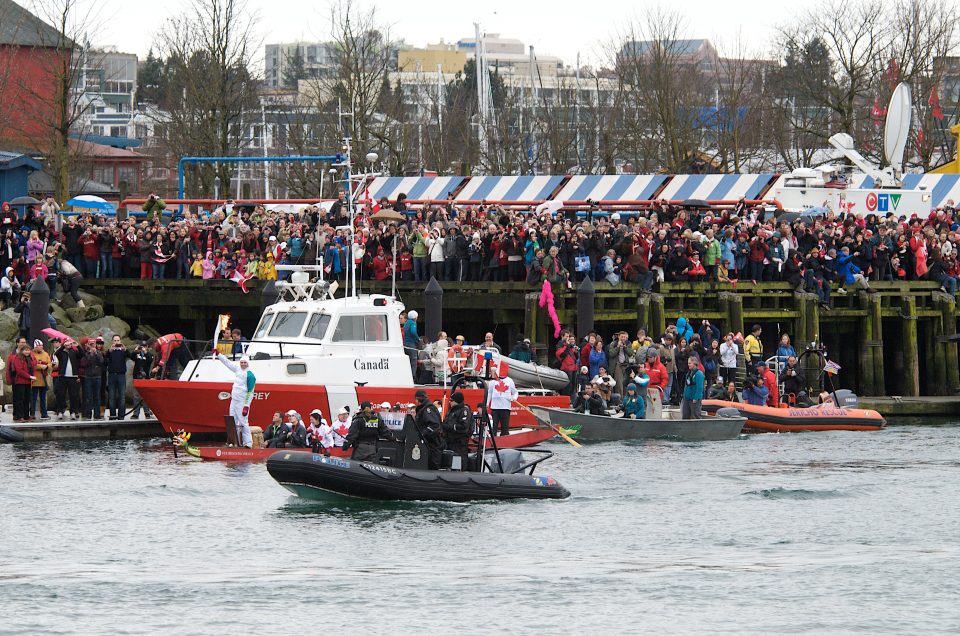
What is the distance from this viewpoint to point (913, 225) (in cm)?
3912

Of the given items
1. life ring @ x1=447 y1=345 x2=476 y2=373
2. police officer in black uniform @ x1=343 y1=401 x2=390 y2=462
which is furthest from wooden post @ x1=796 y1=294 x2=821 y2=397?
police officer in black uniform @ x1=343 y1=401 x2=390 y2=462

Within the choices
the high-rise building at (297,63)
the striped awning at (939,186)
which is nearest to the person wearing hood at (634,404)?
the striped awning at (939,186)

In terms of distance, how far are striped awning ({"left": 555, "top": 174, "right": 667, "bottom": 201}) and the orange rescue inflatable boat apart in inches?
470

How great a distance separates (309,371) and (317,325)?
98cm

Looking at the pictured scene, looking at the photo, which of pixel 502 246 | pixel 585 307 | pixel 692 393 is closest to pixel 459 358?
pixel 692 393

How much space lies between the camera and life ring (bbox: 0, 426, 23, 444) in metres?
29.8

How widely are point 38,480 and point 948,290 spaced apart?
21903 millimetres

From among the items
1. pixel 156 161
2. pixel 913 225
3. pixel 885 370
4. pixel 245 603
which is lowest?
pixel 245 603

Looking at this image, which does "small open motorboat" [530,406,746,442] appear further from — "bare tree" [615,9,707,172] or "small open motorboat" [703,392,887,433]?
"bare tree" [615,9,707,172]

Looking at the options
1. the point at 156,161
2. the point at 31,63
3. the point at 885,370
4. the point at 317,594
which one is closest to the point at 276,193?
the point at 156,161

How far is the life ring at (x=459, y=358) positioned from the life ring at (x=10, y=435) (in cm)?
777

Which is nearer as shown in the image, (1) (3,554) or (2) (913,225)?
(1) (3,554)

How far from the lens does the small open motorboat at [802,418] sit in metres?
33.7

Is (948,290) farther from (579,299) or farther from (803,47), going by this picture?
(803,47)
